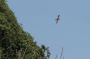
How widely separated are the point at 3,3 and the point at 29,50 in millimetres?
3552

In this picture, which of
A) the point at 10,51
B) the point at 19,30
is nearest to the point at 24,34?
the point at 19,30

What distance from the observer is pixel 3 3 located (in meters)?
30.9

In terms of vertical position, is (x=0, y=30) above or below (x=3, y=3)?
below

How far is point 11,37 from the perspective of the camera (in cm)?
2967

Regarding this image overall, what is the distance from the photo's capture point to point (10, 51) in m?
29.2

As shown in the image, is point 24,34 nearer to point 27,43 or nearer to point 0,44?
point 27,43

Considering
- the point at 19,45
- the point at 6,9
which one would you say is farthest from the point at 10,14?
the point at 19,45

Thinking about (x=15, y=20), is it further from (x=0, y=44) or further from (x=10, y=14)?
(x=0, y=44)

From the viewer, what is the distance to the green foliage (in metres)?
29.0

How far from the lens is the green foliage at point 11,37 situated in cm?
2903

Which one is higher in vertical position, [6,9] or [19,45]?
[6,9]

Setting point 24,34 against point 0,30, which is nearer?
point 0,30

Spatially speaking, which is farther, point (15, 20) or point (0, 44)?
point (15, 20)

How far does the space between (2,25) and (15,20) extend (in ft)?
6.99
